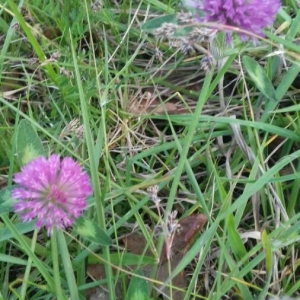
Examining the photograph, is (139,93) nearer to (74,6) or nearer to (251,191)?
(74,6)

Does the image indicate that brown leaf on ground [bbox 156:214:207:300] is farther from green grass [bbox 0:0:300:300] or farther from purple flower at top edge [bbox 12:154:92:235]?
purple flower at top edge [bbox 12:154:92:235]

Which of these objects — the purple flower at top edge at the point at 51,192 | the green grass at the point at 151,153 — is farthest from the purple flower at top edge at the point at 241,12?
the purple flower at top edge at the point at 51,192

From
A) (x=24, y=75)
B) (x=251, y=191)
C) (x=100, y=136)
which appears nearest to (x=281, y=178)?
(x=251, y=191)

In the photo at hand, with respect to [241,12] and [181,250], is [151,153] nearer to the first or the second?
[181,250]

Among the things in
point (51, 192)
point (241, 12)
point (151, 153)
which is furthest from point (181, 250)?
point (241, 12)

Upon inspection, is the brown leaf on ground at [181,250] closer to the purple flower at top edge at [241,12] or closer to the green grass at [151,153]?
the green grass at [151,153]

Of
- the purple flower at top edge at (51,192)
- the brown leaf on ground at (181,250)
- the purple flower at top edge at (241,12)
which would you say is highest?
the purple flower at top edge at (241,12)

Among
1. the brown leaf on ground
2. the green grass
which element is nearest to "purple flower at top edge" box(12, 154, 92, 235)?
the green grass
